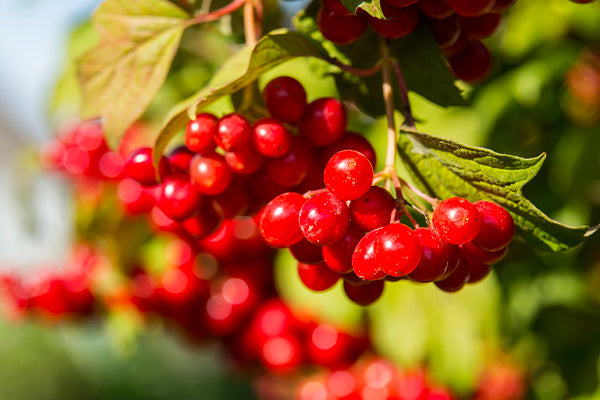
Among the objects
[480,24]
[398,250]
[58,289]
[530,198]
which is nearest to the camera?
[398,250]

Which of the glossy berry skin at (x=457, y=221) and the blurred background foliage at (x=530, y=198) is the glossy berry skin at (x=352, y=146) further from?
the blurred background foliage at (x=530, y=198)

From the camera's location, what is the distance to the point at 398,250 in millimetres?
316

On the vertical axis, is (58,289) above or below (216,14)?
below

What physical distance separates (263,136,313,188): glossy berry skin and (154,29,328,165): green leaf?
0.05 meters

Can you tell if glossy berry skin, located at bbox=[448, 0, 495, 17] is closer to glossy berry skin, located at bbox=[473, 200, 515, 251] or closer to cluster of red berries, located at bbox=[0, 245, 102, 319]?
glossy berry skin, located at bbox=[473, 200, 515, 251]

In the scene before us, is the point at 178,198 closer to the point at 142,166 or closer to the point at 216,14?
the point at 142,166

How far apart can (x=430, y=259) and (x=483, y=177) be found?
6 cm

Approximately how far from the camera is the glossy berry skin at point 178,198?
41cm

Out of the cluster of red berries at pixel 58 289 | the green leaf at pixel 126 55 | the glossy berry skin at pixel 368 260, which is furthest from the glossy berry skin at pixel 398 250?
the cluster of red berries at pixel 58 289

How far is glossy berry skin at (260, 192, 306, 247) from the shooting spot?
360 millimetres

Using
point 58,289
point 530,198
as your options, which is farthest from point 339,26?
point 58,289

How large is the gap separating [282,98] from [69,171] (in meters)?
0.86

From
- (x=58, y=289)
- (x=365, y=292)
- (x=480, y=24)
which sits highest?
(x=480, y=24)

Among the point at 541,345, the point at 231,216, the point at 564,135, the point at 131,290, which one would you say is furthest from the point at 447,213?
the point at 131,290
